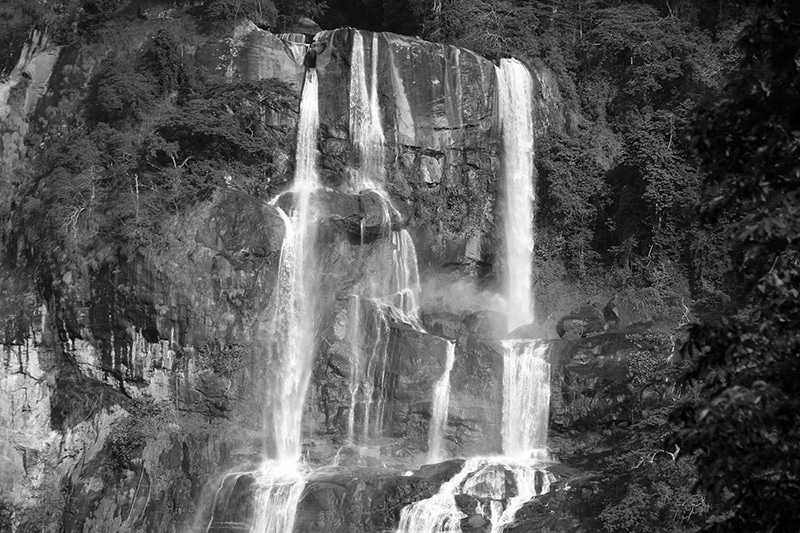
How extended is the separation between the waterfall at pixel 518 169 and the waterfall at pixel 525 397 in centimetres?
551

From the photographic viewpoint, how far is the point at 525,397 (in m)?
24.1

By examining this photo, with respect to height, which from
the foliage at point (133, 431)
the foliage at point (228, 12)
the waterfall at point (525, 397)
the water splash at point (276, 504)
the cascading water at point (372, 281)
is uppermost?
the foliage at point (228, 12)

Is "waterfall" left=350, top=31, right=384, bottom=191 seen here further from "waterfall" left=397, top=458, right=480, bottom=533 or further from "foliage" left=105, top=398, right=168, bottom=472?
"waterfall" left=397, top=458, right=480, bottom=533

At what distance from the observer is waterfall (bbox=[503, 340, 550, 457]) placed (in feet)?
78.5

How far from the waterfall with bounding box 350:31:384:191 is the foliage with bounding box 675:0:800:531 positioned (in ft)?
66.5

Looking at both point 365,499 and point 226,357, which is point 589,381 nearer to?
point 365,499

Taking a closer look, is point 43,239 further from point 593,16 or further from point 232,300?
point 593,16

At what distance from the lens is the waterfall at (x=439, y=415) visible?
24031mm

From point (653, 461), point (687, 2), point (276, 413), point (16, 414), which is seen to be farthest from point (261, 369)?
point (687, 2)

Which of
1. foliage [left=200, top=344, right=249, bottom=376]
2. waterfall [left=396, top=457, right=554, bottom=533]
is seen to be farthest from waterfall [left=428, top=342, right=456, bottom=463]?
foliage [left=200, top=344, right=249, bottom=376]

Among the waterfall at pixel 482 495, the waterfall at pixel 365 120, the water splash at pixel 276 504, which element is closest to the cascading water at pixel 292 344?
the water splash at pixel 276 504

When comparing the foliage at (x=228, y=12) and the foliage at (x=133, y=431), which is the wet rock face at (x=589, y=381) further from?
the foliage at (x=228, y=12)

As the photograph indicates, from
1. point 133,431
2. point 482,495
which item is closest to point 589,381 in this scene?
point 482,495

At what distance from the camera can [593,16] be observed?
36250mm
